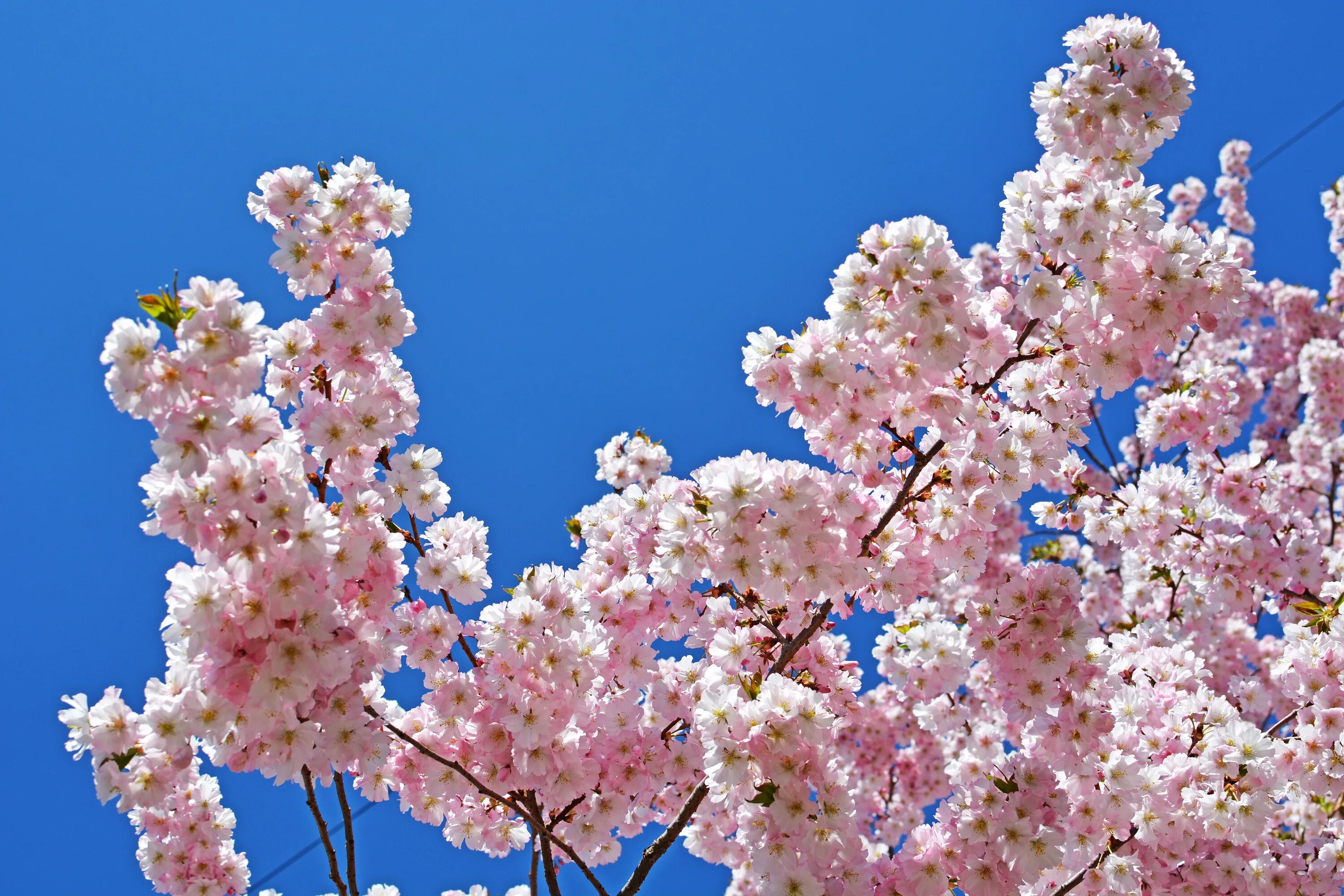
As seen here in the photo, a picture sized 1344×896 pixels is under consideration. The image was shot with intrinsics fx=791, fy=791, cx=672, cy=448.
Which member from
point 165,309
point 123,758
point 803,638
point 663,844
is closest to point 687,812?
point 663,844

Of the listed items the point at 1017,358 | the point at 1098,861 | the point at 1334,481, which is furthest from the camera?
the point at 1334,481

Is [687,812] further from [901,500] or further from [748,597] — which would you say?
[901,500]

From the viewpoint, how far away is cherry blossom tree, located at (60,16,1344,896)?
2809mm

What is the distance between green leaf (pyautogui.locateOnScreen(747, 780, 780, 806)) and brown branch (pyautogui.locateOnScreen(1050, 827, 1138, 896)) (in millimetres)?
2158

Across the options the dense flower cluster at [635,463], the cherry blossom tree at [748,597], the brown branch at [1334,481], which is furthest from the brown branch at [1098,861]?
the brown branch at [1334,481]

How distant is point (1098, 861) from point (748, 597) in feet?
8.06

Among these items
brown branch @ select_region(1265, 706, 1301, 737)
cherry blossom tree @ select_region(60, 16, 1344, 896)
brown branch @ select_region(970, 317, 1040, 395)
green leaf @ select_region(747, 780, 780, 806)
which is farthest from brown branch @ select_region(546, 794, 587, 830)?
brown branch @ select_region(1265, 706, 1301, 737)

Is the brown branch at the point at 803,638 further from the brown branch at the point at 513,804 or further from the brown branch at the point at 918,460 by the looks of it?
the brown branch at the point at 513,804

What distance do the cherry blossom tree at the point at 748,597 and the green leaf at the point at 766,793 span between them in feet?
0.05

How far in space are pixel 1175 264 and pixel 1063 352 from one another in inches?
22.3

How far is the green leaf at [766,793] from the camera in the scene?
121 inches

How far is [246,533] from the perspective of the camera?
2.68 metres

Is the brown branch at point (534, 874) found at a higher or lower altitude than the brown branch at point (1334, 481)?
lower

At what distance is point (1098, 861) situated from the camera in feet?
13.8
